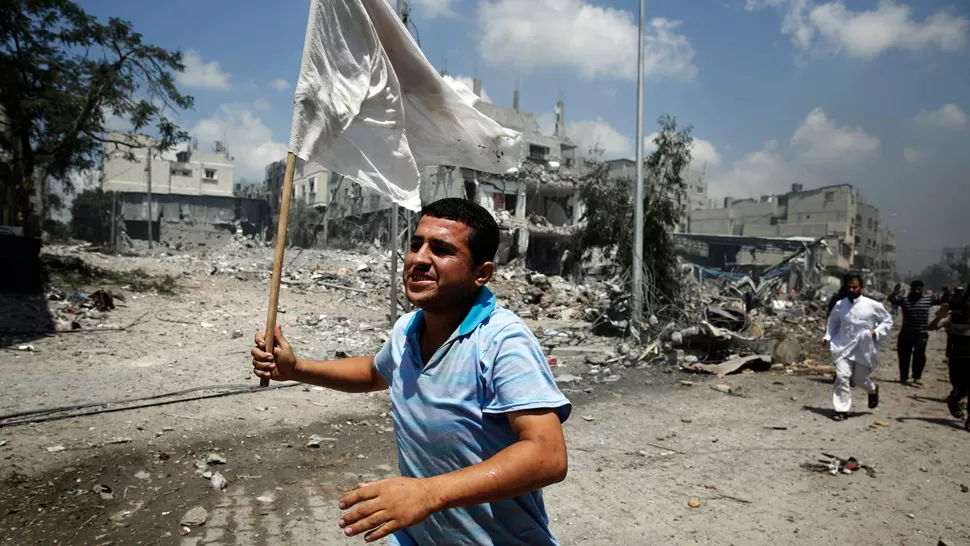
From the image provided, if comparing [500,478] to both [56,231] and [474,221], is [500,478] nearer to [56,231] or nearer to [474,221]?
[474,221]

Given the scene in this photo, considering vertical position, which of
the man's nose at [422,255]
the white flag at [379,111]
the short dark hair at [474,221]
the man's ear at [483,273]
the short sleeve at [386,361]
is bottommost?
the short sleeve at [386,361]

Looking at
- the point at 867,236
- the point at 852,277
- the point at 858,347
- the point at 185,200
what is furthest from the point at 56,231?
the point at 867,236

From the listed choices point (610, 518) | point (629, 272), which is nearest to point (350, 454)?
point (610, 518)

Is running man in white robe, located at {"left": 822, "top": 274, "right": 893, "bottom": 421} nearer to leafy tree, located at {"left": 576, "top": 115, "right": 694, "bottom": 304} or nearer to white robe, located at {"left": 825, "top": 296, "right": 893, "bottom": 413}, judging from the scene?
white robe, located at {"left": 825, "top": 296, "right": 893, "bottom": 413}

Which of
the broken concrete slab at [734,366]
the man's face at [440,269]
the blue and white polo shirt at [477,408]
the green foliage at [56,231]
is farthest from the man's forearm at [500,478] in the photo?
the green foliage at [56,231]

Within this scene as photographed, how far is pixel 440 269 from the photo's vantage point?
4.87ft

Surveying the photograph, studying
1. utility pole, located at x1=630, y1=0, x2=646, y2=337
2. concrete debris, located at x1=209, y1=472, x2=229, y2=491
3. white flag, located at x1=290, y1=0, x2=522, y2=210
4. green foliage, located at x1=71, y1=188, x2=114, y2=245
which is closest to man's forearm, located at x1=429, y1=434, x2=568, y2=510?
white flag, located at x1=290, y1=0, x2=522, y2=210

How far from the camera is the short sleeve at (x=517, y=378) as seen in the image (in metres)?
1.26

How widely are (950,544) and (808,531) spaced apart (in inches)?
30.0

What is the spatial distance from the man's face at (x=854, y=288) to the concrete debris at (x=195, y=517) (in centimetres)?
686

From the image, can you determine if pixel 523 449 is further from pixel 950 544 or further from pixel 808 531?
pixel 950 544

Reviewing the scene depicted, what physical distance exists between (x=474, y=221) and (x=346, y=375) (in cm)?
76

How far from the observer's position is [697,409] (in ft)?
22.4

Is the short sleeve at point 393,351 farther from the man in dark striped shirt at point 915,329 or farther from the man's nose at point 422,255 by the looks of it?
the man in dark striped shirt at point 915,329
